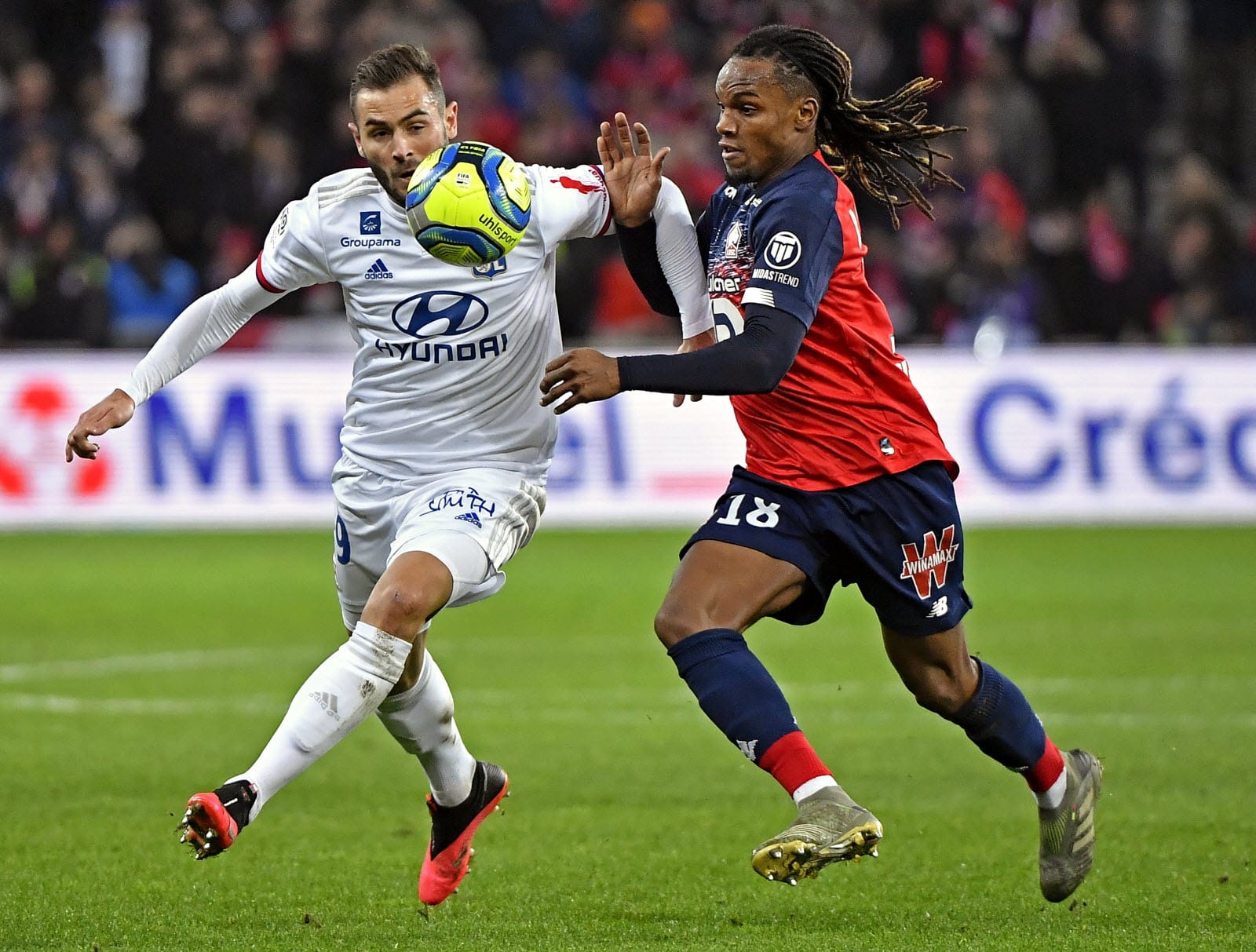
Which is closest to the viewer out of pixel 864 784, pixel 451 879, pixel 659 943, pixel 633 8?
pixel 659 943

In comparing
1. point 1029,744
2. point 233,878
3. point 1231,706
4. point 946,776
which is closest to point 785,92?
point 1029,744

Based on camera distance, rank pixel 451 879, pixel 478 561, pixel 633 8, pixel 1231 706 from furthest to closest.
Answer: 1. pixel 633 8
2. pixel 1231 706
3. pixel 451 879
4. pixel 478 561

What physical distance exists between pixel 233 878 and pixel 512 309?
186 cm

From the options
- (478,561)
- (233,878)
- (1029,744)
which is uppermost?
(478,561)

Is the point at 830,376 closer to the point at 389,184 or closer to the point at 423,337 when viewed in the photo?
the point at 423,337

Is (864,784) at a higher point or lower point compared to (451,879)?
lower

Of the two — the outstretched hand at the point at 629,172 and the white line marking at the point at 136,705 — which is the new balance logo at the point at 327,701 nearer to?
the outstretched hand at the point at 629,172

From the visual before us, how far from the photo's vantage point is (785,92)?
17.1 ft

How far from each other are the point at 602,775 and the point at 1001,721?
95.4 inches

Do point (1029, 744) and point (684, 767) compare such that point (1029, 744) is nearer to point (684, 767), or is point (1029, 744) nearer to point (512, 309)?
point (512, 309)

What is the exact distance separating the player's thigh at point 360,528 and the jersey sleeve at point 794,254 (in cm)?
129

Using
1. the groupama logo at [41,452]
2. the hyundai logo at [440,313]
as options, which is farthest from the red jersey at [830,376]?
the groupama logo at [41,452]

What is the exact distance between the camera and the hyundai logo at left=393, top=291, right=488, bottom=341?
5551 mm

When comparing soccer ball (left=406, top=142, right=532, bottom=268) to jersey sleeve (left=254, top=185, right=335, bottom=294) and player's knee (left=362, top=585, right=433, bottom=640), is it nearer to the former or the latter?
jersey sleeve (left=254, top=185, right=335, bottom=294)
